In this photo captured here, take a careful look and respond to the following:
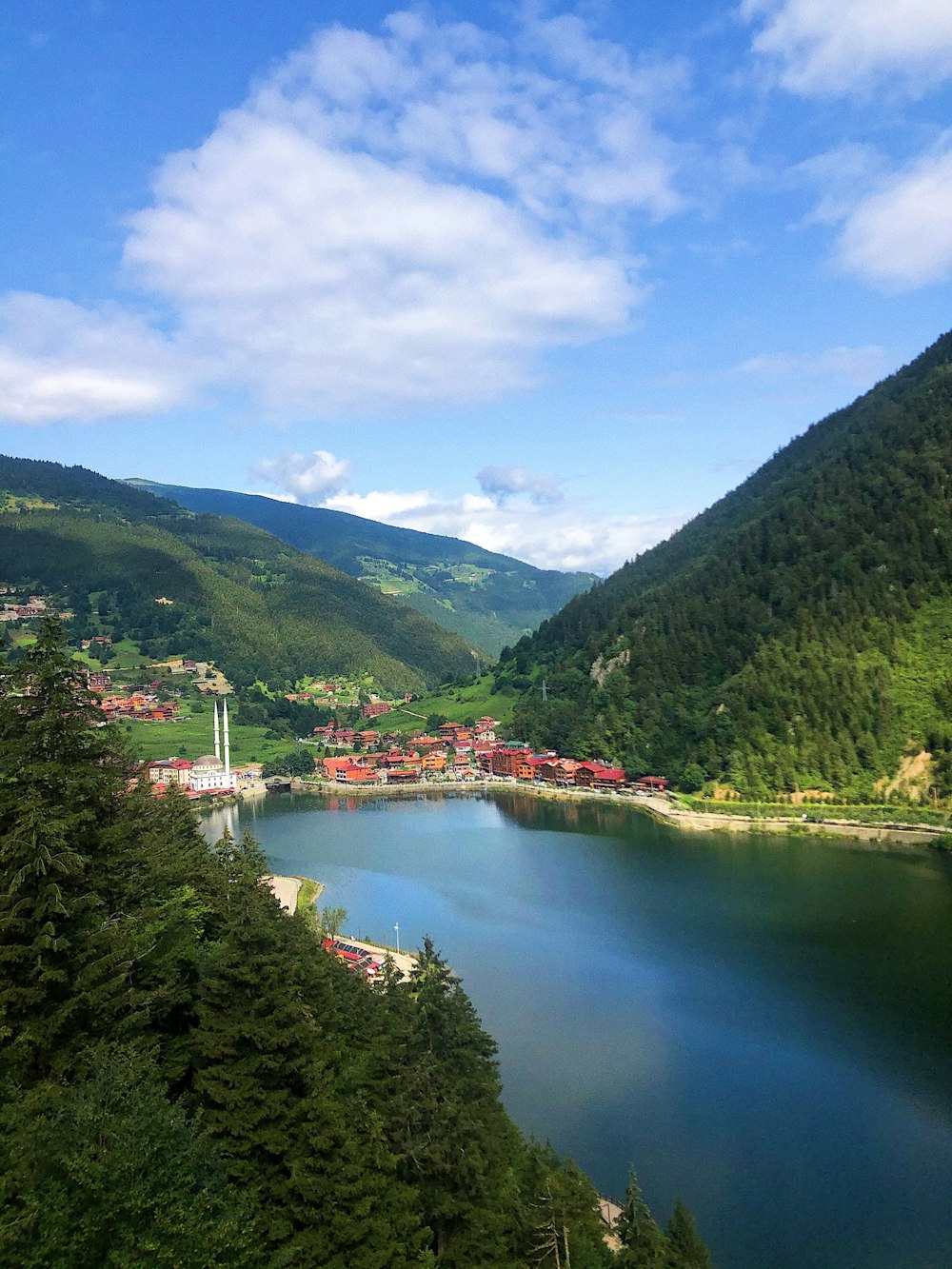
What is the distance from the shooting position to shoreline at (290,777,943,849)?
1849 inches

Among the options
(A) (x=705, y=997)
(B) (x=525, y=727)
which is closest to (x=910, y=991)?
(A) (x=705, y=997)

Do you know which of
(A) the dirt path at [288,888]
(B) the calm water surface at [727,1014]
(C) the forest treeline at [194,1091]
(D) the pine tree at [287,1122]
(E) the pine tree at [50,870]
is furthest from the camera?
(A) the dirt path at [288,888]

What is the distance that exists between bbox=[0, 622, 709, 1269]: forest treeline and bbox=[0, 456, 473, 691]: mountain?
4349 inches

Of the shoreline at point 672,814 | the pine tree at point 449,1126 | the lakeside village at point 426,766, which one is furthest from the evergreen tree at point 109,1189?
the lakeside village at point 426,766

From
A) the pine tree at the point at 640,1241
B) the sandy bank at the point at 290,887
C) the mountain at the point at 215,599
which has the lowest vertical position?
the sandy bank at the point at 290,887

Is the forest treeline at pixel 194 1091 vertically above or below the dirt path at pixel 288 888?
above

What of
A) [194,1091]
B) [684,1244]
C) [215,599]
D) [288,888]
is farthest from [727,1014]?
[215,599]

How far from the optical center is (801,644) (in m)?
63.1

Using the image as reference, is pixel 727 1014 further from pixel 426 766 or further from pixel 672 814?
pixel 426 766

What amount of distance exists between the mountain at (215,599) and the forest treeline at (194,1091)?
110m

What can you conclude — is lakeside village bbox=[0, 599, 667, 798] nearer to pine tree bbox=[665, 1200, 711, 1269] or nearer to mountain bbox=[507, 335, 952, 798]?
mountain bbox=[507, 335, 952, 798]

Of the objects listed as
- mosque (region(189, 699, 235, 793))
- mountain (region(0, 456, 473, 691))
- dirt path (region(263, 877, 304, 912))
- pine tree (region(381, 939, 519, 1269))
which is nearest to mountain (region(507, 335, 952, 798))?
mosque (region(189, 699, 235, 793))

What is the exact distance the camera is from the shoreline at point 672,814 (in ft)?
154

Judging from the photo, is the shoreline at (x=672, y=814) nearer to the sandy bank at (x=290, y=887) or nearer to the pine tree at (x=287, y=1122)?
the sandy bank at (x=290, y=887)
